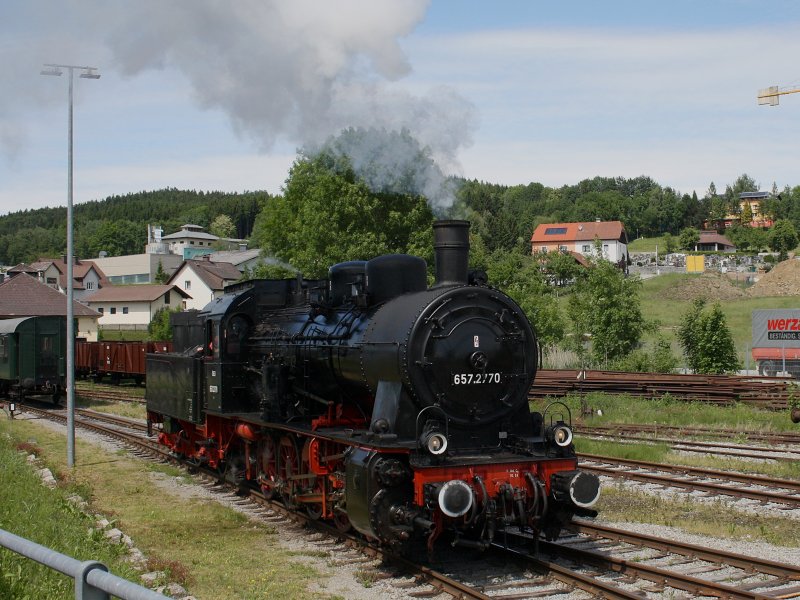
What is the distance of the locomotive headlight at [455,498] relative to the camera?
27.4ft

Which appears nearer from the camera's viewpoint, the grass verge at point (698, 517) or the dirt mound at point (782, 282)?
the grass verge at point (698, 517)

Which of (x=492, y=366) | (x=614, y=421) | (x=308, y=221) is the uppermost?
(x=308, y=221)

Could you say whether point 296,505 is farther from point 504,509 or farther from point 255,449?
point 504,509

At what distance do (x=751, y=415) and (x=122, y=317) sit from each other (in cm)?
6561

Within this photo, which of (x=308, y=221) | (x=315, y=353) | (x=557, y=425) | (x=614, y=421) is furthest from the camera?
(x=308, y=221)

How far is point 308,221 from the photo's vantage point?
37.1m

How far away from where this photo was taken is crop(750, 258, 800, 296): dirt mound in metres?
71.8

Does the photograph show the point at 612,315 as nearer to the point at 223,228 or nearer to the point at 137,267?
the point at 137,267

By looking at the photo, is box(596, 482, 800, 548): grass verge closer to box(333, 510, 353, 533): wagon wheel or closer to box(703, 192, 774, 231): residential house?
box(333, 510, 353, 533): wagon wheel

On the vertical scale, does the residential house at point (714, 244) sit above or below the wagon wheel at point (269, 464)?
above

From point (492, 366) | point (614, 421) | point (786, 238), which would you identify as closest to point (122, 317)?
point (614, 421)

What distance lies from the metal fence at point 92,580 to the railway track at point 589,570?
4.93 metres

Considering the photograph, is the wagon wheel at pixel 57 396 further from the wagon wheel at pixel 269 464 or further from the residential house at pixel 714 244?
the residential house at pixel 714 244

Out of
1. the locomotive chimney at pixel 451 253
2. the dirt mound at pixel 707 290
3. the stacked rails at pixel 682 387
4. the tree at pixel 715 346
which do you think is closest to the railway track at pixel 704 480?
the locomotive chimney at pixel 451 253
